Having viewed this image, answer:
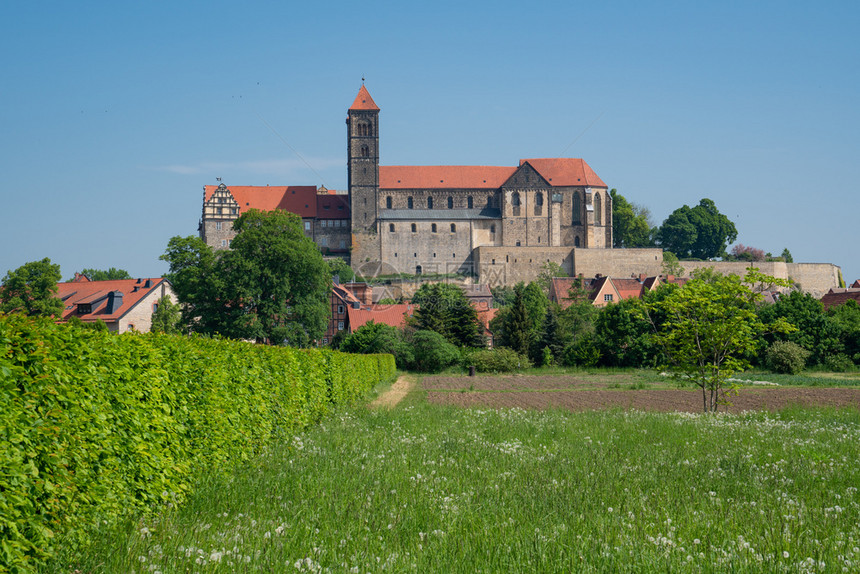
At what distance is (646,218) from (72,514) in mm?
132792

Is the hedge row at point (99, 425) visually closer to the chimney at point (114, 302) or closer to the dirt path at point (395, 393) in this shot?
the dirt path at point (395, 393)

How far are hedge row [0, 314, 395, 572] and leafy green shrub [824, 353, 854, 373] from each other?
40.3 m

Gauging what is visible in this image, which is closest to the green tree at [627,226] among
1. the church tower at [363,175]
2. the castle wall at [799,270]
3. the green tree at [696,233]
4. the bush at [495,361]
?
the green tree at [696,233]

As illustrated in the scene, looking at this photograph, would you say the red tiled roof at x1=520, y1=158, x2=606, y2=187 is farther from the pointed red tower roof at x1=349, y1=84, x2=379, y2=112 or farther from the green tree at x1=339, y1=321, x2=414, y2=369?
the green tree at x1=339, y1=321, x2=414, y2=369

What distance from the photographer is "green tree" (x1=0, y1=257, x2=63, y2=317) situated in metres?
46.2

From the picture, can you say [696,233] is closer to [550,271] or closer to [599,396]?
[550,271]

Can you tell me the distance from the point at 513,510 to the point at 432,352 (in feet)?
134

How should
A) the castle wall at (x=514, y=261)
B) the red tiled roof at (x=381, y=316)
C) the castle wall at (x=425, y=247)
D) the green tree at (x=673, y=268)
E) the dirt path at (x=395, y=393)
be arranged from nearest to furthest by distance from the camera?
the dirt path at (x=395, y=393), the red tiled roof at (x=381, y=316), the green tree at (x=673, y=268), the castle wall at (x=514, y=261), the castle wall at (x=425, y=247)

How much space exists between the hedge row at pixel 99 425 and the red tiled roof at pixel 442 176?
354ft

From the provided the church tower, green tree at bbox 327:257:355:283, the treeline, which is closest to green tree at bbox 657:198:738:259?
the church tower

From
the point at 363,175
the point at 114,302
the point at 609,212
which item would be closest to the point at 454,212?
the point at 363,175

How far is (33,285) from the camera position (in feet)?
158

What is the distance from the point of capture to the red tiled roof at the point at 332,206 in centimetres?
11381

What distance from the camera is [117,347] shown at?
6.20m
